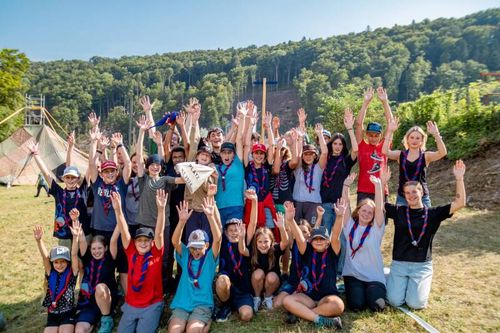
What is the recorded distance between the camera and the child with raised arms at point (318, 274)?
4.10 meters

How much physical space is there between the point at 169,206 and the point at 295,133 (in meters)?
2.18

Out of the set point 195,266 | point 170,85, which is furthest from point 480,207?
point 170,85

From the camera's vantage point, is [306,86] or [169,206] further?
[306,86]

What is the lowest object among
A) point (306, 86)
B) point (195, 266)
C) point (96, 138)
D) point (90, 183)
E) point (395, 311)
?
point (395, 311)

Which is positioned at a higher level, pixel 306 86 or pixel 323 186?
pixel 306 86

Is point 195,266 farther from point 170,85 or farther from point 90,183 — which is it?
point 170,85

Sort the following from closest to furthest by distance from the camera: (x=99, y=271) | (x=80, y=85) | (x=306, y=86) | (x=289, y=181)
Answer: (x=99, y=271) → (x=289, y=181) → (x=306, y=86) → (x=80, y=85)

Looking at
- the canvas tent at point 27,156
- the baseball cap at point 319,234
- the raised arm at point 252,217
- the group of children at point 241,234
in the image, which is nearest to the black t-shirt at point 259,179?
the group of children at point 241,234

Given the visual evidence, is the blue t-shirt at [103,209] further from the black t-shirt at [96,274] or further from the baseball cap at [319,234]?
the baseball cap at [319,234]

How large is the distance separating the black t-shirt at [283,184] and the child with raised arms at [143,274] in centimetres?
186

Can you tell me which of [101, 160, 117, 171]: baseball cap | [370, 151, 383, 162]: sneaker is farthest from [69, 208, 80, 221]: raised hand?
[370, 151, 383, 162]: sneaker

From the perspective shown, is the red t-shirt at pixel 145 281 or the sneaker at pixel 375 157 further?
the sneaker at pixel 375 157

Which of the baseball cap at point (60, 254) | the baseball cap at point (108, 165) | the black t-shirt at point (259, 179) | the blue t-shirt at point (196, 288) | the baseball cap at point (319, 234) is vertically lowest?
the blue t-shirt at point (196, 288)

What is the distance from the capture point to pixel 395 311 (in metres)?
4.31
